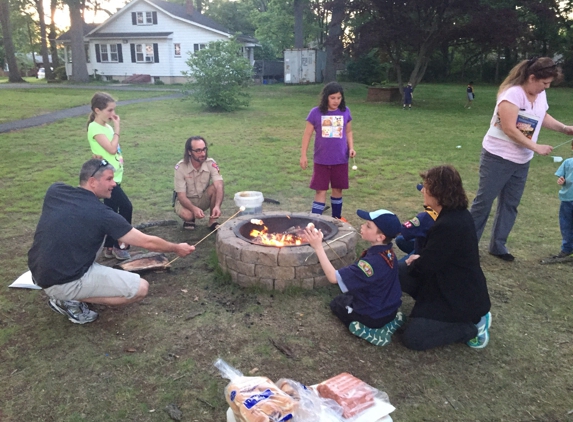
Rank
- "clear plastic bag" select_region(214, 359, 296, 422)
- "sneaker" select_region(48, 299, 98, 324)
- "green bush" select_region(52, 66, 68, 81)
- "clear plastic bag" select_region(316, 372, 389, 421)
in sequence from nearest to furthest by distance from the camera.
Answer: "clear plastic bag" select_region(214, 359, 296, 422), "clear plastic bag" select_region(316, 372, 389, 421), "sneaker" select_region(48, 299, 98, 324), "green bush" select_region(52, 66, 68, 81)

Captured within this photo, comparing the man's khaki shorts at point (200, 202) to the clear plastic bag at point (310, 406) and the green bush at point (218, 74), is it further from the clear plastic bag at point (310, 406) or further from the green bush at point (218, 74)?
the green bush at point (218, 74)

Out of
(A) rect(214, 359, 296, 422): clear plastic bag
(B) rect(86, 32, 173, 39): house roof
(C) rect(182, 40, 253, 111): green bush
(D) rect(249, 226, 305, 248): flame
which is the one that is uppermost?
(B) rect(86, 32, 173, 39): house roof

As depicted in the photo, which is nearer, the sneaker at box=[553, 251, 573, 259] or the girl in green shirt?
the girl in green shirt

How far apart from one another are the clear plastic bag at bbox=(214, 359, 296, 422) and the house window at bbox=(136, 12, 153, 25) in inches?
1342

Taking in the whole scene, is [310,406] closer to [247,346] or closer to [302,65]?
Result: [247,346]

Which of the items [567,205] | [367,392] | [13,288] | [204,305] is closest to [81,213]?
[204,305]

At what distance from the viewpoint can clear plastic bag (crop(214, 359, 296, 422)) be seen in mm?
2158

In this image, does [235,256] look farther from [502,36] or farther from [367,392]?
[502,36]

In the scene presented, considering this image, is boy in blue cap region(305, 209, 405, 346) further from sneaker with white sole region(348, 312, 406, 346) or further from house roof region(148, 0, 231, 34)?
Answer: house roof region(148, 0, 231, 34)

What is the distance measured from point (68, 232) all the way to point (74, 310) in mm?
687

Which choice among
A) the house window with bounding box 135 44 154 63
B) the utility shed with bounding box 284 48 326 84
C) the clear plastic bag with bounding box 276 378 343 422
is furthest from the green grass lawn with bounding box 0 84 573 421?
the house window with bounding box 135 44 154 63

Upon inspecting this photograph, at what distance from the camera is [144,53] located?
1251 inches

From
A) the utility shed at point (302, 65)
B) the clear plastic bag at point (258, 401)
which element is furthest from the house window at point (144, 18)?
the clear plastic bag at point (258, 401)

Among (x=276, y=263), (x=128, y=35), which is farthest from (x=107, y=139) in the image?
(x=128, y=35)
